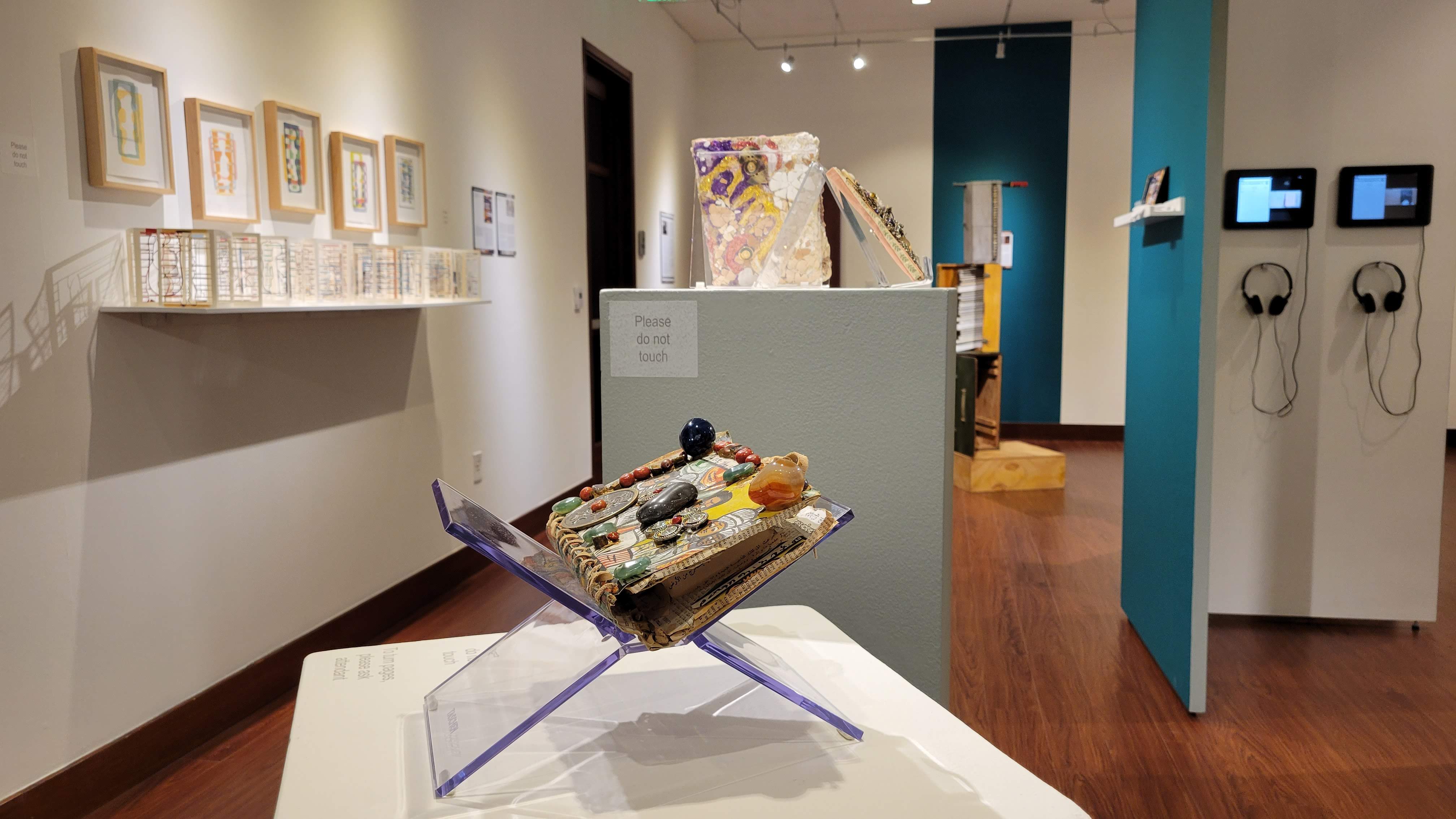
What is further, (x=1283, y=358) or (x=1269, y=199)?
(x=1283, y=358)

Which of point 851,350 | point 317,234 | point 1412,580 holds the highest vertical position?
point 317,234

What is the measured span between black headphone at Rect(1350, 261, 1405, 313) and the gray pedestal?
2.27 m

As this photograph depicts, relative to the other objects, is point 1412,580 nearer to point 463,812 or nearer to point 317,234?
point 463,812

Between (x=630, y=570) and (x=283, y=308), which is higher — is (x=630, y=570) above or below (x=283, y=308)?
below

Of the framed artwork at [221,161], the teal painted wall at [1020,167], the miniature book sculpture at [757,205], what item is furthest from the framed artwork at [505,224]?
the teal painted wall at [1020,167]

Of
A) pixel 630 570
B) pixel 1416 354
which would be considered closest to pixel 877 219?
pixel 630 570

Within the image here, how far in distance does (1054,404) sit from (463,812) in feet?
23.9

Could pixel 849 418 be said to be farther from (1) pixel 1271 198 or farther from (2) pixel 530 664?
(1) pixel 1271 198

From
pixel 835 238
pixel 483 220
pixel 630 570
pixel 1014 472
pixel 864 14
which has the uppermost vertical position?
pixel 864 14

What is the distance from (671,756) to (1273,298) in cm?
294

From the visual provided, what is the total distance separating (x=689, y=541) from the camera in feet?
3.08

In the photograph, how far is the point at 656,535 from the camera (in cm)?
96

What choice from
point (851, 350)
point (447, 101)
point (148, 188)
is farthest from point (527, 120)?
point (851, 350)

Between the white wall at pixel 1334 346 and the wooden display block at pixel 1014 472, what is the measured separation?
235cm
